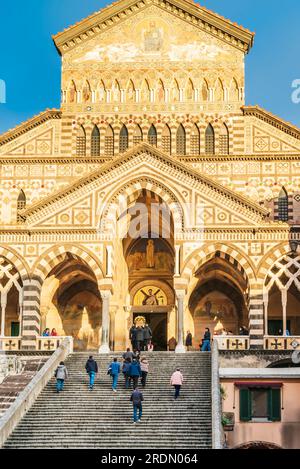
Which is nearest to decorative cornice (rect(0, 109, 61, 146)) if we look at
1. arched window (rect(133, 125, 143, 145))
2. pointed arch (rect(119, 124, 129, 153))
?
pointed arch (rect(119, 124, 129, 153))

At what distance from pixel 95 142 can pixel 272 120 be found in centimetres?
922

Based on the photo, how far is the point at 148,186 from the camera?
47.2m

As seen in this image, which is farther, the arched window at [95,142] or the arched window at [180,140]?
the arched window at [95,142]

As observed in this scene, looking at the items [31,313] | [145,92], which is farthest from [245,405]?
[145,92]

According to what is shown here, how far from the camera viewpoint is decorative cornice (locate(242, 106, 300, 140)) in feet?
173

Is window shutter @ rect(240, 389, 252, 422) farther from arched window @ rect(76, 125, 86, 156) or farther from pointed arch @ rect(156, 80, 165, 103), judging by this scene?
pointed arch @ rect(156, 80, 165, 103)

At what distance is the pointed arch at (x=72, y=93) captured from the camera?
54812mm

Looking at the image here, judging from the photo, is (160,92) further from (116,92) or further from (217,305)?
(217,305)

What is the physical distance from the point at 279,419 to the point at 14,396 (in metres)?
9.89

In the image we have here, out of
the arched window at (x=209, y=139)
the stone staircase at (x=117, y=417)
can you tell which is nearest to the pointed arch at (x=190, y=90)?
the arched window at (x=209, y=139)

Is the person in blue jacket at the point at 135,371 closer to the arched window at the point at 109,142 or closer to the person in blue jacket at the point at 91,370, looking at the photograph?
the person in blue jacket at the point at 91,370

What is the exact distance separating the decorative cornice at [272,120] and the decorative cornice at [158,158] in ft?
26.0

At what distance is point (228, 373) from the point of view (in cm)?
3975
